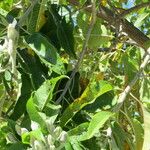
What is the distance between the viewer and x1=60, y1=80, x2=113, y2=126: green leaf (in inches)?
38.9

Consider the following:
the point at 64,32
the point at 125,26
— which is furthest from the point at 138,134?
the point at 125,26

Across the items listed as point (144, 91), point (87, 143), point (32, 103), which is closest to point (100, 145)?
point (87, 143)

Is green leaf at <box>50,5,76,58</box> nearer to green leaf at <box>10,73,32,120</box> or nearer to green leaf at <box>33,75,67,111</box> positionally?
green leaf at <box>10,73,32,120</box>

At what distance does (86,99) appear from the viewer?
1034mm

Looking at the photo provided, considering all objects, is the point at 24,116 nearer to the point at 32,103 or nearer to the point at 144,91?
the point at 32,103

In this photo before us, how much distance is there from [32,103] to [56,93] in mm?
184

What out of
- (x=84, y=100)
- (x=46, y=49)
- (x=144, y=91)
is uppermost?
(x=46, y=49)

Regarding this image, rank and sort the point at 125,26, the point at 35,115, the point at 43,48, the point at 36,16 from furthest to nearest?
the point at 125,26 → the point at 36,16 → the point at 43,48 → the point at 35,115

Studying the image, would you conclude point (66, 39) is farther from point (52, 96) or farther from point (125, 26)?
point (125, 26)

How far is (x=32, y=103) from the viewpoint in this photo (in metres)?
0.92

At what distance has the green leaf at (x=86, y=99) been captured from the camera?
988 millimetres

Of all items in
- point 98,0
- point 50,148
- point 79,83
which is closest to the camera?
point 50,148

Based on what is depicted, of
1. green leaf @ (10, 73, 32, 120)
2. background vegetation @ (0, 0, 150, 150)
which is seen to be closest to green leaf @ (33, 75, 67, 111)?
background vegetation @ (0, 0, 150, 150)

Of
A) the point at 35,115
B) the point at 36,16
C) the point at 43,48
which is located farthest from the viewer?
the point at 36,16
